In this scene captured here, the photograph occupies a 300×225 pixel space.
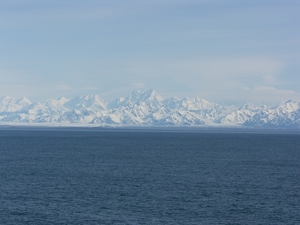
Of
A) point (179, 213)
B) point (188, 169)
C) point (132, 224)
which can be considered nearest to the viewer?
point (132, 224)

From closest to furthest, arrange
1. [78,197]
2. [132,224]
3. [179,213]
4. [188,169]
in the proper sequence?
[132,224] < [179,213] < [78,197] < [188,169]

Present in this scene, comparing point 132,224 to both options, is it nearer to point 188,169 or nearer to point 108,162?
point 188,169

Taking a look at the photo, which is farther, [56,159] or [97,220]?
[56,159]

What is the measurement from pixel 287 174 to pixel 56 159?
45825 mm

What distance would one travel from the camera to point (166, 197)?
59.2 metres

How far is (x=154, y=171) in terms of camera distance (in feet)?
276

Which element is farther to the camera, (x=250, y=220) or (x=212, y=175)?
(x=212, y=175)

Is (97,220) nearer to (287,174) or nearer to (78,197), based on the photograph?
(78,197)

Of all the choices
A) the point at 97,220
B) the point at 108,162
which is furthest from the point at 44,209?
the point at 108,162

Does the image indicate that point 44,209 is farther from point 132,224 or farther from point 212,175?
point 212,175

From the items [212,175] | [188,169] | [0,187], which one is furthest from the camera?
[188,169]

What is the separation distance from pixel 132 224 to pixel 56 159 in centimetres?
6052

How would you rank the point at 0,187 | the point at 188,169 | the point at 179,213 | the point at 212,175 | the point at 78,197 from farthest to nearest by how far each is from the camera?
the point at 188,169, the point at 212,175, the point at 0,187, the point at 78,197, the point at 179,213

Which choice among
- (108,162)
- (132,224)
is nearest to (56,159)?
(108,162)
